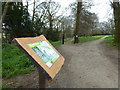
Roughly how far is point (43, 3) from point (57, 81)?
18.0m

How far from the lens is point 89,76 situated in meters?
4.48

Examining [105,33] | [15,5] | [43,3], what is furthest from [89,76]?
[105,33]

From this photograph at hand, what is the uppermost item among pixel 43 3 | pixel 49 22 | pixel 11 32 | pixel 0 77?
pixel 43 3

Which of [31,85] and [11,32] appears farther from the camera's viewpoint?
[11,32]

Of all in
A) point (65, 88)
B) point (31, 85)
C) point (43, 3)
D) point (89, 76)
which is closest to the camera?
point (65, 88)

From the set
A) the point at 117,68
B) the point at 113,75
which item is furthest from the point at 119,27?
the point at 113,75

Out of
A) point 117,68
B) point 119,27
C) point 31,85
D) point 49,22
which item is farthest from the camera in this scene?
point 49,22

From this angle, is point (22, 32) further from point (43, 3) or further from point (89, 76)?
point (89, 76)

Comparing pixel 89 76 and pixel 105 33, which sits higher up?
pixel 105 33

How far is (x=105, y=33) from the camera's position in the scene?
133 ft

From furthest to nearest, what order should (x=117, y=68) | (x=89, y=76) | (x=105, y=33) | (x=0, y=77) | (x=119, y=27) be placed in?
1. (x=105, y=33)
2. (x=119, y=27)
3. (x=117, y=68)
4. (x=0, y=77)
5. (x=89, y=76)

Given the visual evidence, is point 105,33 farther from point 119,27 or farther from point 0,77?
point 0,77

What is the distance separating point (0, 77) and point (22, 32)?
10474 millimetres

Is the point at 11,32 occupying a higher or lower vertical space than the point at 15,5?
lower
